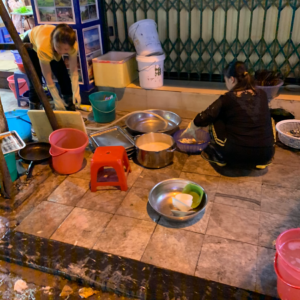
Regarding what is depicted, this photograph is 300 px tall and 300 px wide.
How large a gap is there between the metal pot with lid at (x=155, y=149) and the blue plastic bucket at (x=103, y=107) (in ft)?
2.64

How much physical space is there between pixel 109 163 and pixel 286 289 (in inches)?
56.0

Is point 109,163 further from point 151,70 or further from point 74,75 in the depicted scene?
point 151,70

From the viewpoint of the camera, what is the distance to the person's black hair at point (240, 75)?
2.18 metres

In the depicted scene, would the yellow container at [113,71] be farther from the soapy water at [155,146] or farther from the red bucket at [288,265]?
the red bucket at [288,265]

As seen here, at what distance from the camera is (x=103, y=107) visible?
3.44m

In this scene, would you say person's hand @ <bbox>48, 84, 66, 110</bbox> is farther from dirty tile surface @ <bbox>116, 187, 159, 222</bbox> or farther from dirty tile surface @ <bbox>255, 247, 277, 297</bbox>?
dirty tile surface @ <bbox>255, 247, 277, 297</bbox>

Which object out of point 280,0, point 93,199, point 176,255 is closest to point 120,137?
point 93,199

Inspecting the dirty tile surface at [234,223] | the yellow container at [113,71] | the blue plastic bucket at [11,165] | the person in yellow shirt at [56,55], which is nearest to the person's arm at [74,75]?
the person in yellow shirt at [56,55]

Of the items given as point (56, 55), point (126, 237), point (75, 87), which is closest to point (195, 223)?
point (126, 237)

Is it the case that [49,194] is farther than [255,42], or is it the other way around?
[255,42]

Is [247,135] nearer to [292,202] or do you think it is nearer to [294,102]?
[292,202]

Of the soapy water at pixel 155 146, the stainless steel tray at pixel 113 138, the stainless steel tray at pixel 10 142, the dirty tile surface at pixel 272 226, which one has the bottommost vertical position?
the dirty tile surface at pixel 272 226

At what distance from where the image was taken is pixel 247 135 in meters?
2.34

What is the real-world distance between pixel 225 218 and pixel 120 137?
135 cm
